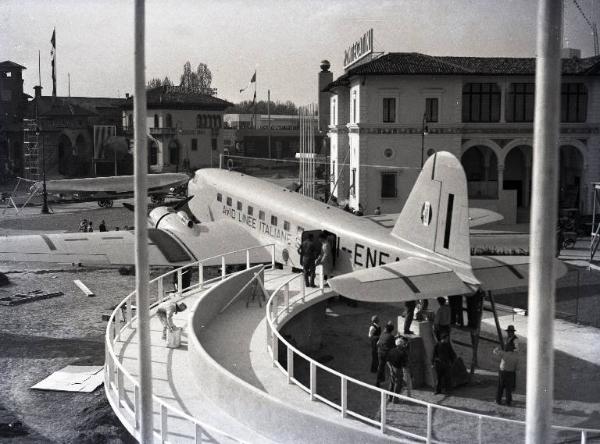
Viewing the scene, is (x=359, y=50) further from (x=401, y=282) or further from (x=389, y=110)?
(x=401, y=282)

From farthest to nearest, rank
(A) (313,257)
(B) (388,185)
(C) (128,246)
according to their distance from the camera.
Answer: (B) (388,185) → (C) (128,246) → (A) (313,257)

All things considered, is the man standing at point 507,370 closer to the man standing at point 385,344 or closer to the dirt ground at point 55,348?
the man standing at point 385,344

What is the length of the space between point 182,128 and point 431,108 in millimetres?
38450

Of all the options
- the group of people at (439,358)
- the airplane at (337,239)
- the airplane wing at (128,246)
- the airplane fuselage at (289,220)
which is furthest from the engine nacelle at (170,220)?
the group of people at (439,358)

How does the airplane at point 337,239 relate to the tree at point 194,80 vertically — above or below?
below

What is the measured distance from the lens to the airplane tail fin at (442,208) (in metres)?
15.3

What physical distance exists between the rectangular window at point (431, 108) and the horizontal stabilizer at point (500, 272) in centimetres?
2502

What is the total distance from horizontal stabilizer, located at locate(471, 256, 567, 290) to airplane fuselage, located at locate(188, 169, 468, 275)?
704 millimetres

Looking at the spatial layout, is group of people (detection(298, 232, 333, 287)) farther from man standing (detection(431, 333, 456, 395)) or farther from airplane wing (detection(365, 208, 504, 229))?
airplane wing (detection(365, 208, 504, 229))

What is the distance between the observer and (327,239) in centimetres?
2027

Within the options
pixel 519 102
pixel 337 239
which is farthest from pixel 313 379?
pixel 519 102

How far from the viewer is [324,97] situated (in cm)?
5403

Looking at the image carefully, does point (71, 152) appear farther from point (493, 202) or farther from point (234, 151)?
point (493, 202)

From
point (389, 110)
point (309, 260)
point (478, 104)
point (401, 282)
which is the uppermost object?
point (478, 104)
